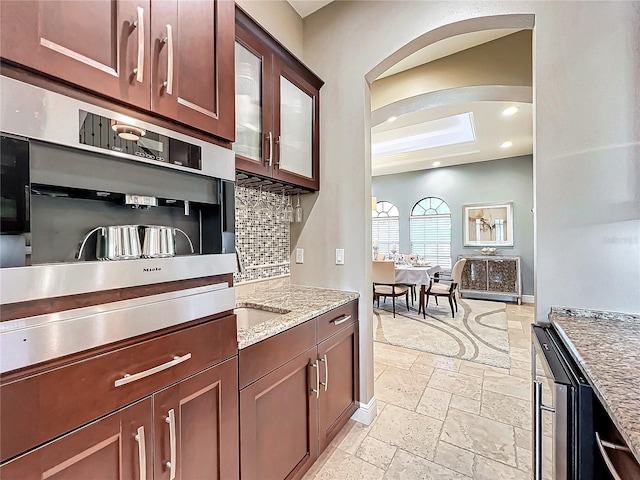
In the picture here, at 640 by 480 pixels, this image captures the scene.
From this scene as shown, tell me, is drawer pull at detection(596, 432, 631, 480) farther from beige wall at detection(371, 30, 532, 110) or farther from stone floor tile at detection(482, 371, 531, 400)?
beige wall at detection(371, 30, 532, 110)

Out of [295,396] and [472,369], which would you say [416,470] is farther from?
[472,369]

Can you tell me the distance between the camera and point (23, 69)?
0.67 meters

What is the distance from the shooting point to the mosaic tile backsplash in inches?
77.8

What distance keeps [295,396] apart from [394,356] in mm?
2056

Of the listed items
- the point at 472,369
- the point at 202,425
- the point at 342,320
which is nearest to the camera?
the point at 202,425

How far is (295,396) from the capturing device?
144cm

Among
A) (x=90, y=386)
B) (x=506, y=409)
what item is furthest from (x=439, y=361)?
(x=90, y=386)

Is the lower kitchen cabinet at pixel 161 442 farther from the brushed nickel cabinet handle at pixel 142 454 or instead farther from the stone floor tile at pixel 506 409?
the stone floor tile at pixel 506 409

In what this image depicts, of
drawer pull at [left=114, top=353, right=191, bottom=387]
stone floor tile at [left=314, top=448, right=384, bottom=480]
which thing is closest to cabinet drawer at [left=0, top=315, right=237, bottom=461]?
drawer pull at [left=114, top=353, right=191, bottom=387]

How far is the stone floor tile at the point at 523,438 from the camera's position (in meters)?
1.83

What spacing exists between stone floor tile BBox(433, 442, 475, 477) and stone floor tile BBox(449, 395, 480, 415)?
0.48 metres

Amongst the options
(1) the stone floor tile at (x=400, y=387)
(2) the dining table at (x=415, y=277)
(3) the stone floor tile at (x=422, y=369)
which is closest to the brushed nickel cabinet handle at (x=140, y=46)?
(1) the stone floor tile at (x=400, y=387)

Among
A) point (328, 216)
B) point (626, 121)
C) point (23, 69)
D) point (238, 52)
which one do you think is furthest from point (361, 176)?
point (23, 69)

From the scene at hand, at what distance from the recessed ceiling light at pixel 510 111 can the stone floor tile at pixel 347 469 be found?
4.25 meters
